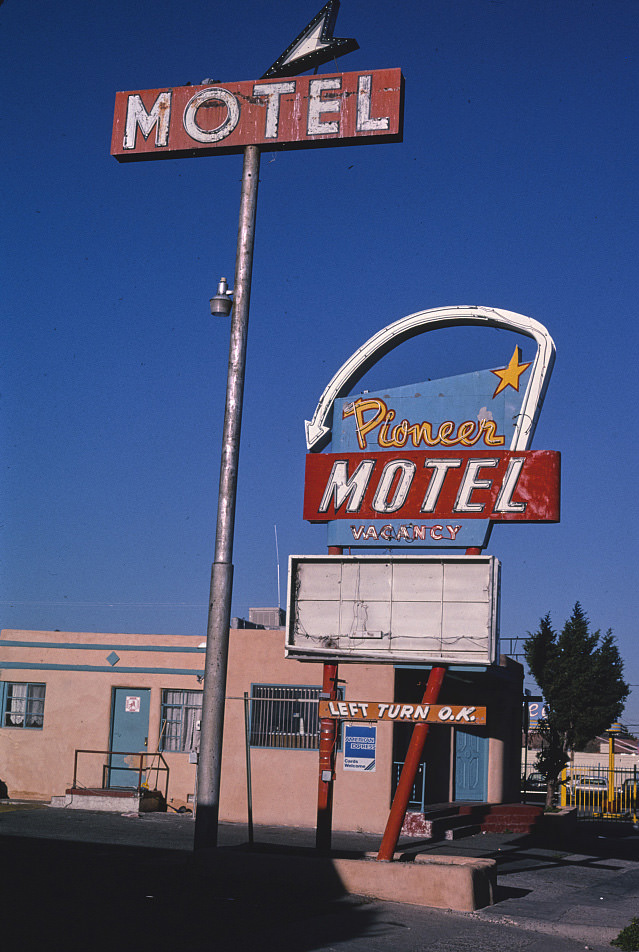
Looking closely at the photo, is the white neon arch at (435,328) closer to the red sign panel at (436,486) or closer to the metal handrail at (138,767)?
the red sign panel at (436,486)

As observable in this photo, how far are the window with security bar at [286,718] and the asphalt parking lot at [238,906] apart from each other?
13.9ft

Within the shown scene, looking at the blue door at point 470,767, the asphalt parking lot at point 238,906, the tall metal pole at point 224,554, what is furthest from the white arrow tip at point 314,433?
the blue door at point 470,767

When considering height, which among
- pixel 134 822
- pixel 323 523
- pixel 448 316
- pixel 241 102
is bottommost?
pixel 134 822

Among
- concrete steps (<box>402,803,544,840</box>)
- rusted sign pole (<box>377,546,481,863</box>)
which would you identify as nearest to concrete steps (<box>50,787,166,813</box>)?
concrete steps (<box>402,803,544,840</box>)

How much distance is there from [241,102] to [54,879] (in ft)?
38.2

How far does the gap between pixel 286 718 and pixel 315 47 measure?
576 inches

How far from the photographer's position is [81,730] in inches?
992

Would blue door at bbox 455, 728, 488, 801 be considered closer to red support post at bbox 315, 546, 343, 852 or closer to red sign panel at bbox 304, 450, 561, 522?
red support post at bbox 315, 546, 343, 852

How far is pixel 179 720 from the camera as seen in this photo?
24.8 m

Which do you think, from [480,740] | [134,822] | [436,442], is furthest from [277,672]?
[436,442]

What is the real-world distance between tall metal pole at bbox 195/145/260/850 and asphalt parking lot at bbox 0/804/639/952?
2.74ft

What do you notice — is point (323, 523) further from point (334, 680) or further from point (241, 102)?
point (241, 102)

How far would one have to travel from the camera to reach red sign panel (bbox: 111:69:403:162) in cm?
1545

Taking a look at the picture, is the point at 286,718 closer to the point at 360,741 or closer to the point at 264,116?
the point at 360,741
